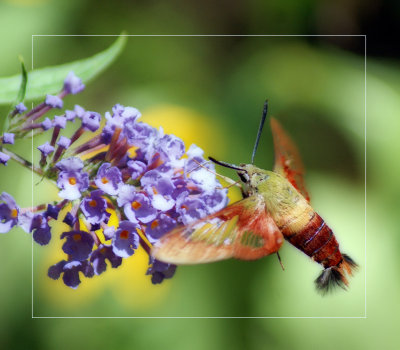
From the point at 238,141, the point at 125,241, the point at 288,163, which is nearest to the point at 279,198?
the point at 288,163

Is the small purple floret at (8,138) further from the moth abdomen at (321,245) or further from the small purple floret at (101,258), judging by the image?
the moth abdomen at (321,245)

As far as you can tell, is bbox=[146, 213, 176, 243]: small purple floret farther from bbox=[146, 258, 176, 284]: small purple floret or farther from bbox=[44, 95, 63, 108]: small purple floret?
bbox=[44, 95, 63, 108]: small purple floret

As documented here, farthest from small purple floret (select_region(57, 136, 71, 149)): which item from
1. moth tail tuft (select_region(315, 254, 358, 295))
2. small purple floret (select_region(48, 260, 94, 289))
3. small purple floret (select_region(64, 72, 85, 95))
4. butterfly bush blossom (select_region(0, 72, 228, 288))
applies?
moth tail tuft (select_region(315, 254, 358, 295))

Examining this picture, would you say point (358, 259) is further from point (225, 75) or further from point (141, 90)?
point (141, 90)

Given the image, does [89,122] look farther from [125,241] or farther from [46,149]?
[125,241]

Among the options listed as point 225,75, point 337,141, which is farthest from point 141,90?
point 337,141

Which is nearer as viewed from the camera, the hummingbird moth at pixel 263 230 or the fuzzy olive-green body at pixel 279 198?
the hummingbird moth at pixel 263 230

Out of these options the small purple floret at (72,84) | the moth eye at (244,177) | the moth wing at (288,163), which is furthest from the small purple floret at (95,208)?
the moth wing at (288,163)
